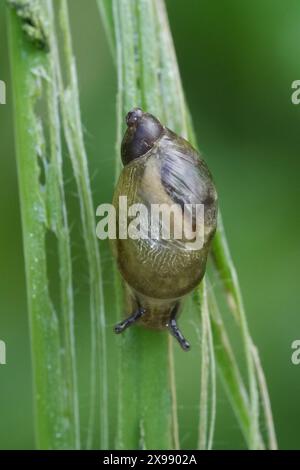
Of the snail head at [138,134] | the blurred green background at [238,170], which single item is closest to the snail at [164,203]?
the snail head at [138,134]

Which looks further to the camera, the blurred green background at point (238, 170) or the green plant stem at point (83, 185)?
the blurred green background at point (238, 170)

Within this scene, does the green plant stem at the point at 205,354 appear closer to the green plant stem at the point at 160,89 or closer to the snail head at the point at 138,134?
the green plant stem at the point at 160,89

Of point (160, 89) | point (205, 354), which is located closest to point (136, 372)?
point (205, 354)

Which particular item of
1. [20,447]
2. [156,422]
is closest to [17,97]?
[156,422]

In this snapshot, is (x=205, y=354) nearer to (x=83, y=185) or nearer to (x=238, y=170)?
(x=83, y=185)

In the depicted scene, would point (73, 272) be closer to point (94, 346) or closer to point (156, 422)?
point (94, 346)

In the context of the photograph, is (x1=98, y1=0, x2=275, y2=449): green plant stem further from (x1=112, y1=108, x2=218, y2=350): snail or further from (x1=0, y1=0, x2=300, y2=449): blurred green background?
(x1=0, y1=0, x2=300, y2=449): blurred green background

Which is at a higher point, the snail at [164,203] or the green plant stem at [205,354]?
the snail at [164,203]
